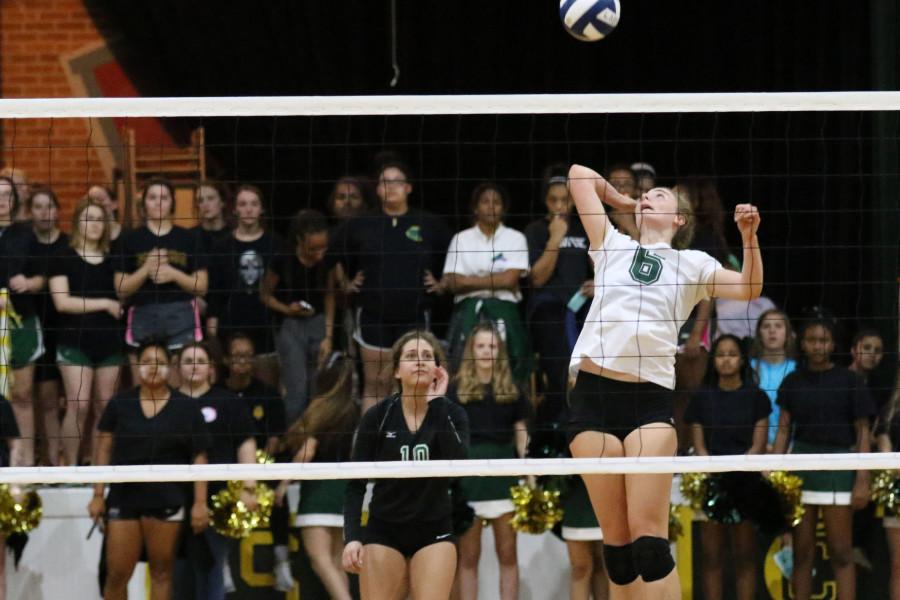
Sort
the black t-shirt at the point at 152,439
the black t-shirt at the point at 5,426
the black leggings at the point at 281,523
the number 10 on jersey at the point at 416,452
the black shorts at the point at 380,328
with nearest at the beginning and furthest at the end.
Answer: the number 10 on jersey at the point at 416,452 → the black t-shirt at the point at 152,439 → the black t-shirt at the point at 5,426 → the black leggings at the point at 281,523 → the black shorts at the point at 380,328

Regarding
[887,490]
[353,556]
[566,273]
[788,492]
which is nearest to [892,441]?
[887,490]

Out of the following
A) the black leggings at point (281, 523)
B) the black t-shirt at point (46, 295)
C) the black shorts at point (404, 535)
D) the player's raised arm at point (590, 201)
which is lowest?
the black leggings at point (281, 523)

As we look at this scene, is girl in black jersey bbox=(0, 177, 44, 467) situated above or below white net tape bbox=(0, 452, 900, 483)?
above

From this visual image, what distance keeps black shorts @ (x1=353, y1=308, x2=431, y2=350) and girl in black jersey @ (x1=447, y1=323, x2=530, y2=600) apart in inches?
23.7

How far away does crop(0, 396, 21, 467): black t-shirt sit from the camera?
27.7 ft

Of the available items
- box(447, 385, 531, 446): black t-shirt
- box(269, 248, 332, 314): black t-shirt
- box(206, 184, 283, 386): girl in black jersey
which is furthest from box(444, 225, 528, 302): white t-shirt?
box(206, 184, 283, 386): girl in black jersey

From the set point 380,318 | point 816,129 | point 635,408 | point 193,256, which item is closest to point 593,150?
point 816,129

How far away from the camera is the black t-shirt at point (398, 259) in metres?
9.08

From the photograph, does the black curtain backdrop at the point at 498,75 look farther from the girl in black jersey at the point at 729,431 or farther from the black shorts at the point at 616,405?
the black shorts at the point at 616,405

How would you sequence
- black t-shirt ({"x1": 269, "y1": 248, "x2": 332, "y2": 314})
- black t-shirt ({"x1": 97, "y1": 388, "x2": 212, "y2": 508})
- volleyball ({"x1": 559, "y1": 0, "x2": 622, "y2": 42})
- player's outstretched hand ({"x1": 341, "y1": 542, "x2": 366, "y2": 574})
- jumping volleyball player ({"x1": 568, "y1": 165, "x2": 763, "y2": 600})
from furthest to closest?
black t-shirt ({"x1": 269, "y1": 248, "x2": 332, "y2": 314}) → black t-shirt ({"x1": 97, "y1": 388, "x2": 212, "y2": 508}) → volleyball ({"x1": 559, "y1": 0, "x2": 622, "y2": 42}) → player's outstretched hand ({"x1": 341, "y1": 542, "x2": 366, "y2": 574}) → jumping volleyball player ({"x1": 568, "y1": 165, "x2": 763, "y2": 600})

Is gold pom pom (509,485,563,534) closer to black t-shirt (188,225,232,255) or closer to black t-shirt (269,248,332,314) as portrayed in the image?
black t-shirt (269,248,332,314)

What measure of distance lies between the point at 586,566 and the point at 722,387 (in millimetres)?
1359

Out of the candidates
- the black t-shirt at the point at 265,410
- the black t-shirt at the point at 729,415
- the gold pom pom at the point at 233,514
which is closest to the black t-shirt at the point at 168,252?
the black t-shirt at the point at 265,410

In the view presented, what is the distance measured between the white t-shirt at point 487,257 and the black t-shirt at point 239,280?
1.18 meters
